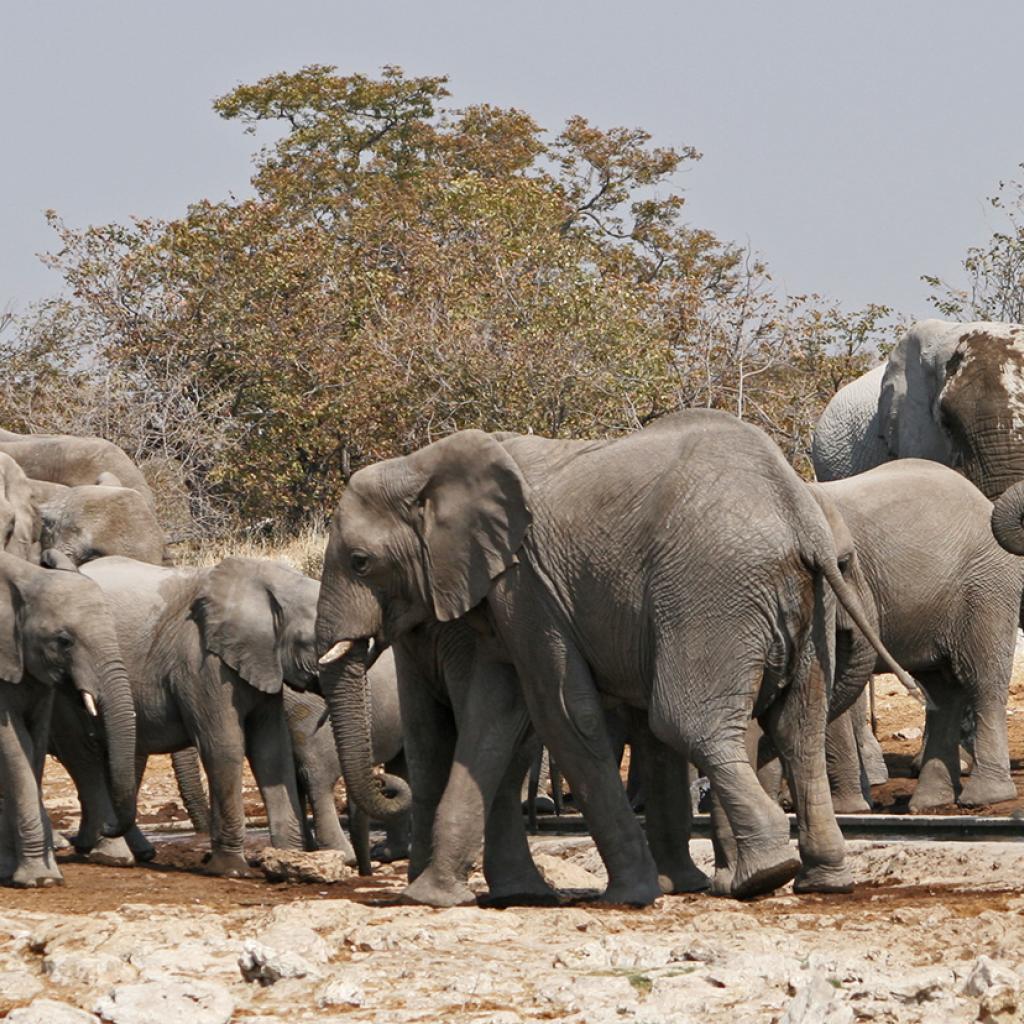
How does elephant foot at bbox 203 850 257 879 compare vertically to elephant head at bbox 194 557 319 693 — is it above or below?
below

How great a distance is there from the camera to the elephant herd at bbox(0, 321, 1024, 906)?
8375mm

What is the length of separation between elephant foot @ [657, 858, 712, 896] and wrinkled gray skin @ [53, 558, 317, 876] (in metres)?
2.58

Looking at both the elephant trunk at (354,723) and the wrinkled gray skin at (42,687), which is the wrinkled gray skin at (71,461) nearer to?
the wrinkled gray skin at (42,687)

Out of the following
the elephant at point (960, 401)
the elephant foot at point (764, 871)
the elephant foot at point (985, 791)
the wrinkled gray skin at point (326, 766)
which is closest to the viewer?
the elephant foot at point (764, 871)

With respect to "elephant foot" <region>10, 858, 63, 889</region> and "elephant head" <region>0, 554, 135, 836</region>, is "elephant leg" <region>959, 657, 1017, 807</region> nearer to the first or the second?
"elephant head" <region>0, 554, 135, 836</region>

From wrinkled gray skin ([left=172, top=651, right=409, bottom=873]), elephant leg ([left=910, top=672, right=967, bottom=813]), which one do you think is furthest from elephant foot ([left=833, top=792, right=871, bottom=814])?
wrinkled gray skin ([left=172, top=651, right=409, bottom=873])

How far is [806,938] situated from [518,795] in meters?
2.02

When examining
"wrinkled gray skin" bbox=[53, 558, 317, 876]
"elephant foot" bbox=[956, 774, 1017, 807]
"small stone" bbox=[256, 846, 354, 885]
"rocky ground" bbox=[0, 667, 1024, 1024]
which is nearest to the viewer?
"rocky ground" bbox=[0, 667, 1024, 1024]

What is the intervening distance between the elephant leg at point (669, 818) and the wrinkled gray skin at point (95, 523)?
6510 mm

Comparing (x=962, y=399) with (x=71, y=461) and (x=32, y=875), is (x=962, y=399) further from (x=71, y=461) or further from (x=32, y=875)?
(x=32, y=875)

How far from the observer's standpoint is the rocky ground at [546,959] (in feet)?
21.6

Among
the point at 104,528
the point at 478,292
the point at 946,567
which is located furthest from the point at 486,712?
the point at 478,292

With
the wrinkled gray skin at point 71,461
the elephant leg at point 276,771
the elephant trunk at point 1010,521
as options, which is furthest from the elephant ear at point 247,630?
the wrinkled gray skin at point 71,461

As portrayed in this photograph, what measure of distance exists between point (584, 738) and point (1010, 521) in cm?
334
